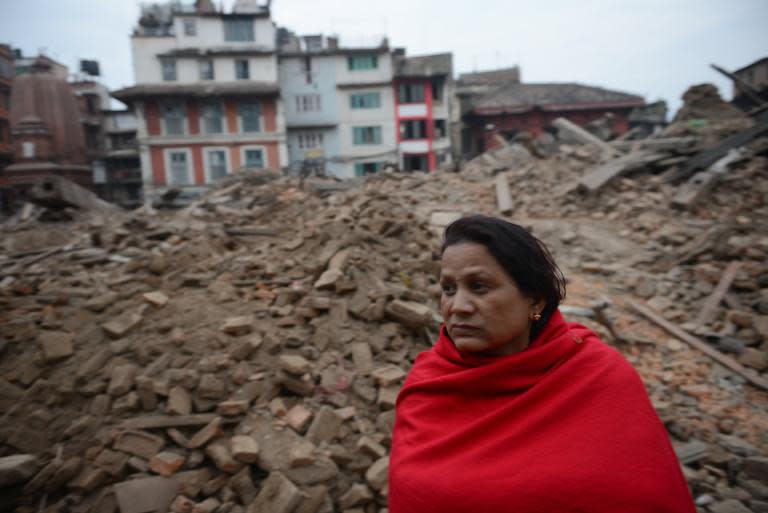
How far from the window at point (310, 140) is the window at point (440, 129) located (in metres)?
8.34

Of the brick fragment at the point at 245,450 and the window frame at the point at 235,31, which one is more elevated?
the window frame at the point at 235,31

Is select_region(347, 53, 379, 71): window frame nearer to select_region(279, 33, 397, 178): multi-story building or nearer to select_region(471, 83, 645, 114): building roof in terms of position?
select_region(279, 33, 397, 178): multi-story building

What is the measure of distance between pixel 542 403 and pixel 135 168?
3870 cm

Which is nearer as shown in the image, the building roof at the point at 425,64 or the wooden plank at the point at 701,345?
the wooden plank at the point at 701,345

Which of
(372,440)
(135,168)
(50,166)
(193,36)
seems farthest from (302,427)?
(135,168)

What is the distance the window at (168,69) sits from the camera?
2753 cm

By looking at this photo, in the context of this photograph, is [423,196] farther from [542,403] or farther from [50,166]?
[50,166]

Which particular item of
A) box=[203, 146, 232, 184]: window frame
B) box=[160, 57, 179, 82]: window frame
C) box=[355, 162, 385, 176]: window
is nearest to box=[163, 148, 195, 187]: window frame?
box=[203, 146, 232, 184]: window frame

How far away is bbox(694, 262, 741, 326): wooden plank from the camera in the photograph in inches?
214

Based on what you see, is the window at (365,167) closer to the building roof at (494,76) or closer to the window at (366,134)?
the window at (366,134)

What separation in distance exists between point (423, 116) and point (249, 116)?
1196 centimetres

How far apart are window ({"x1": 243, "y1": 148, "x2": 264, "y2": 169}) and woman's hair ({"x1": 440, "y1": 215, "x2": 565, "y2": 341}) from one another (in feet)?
91.2

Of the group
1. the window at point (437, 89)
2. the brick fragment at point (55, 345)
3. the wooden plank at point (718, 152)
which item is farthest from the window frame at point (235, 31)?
the brick fragment at point (55, 345)


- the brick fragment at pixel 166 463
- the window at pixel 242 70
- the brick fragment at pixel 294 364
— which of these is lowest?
the brick fragment at pixel 166 463
